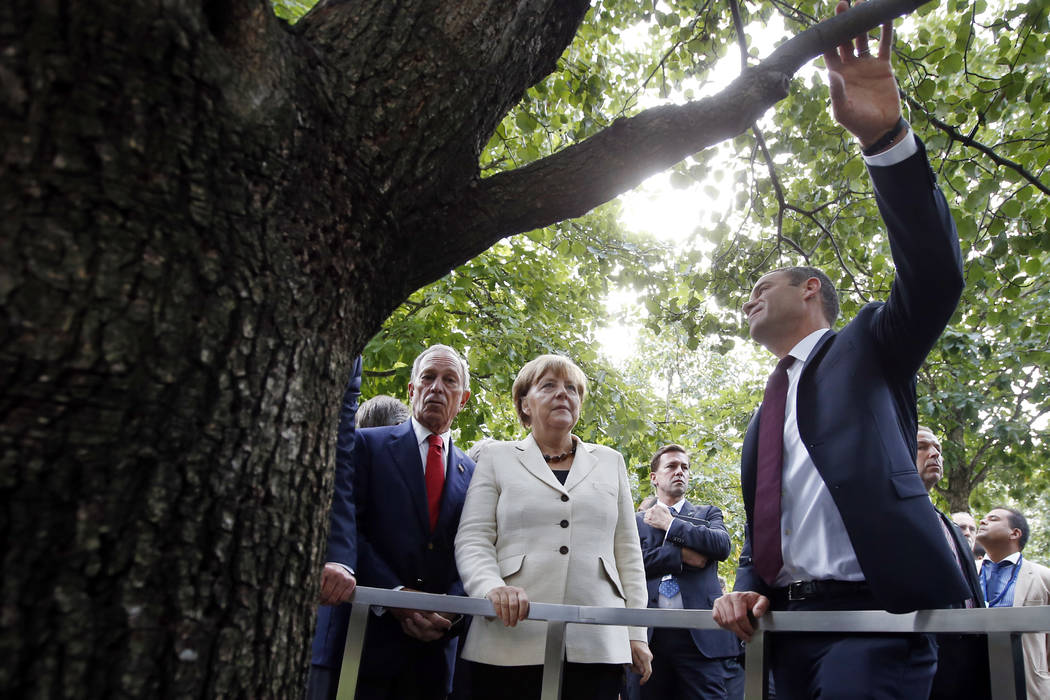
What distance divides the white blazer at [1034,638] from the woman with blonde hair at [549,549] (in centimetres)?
288

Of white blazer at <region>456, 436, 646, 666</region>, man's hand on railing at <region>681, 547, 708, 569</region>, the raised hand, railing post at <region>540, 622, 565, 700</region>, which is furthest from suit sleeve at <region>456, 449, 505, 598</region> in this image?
man's hand on railing at <region>681, 547, 708, 569</region>

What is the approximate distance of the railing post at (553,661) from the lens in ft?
7.80

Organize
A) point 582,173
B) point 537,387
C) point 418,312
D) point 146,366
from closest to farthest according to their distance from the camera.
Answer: point 146,366 < point 582,173 < point 537,387 < point 418,312

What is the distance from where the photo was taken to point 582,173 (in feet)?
6.44

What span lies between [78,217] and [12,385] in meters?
0.27

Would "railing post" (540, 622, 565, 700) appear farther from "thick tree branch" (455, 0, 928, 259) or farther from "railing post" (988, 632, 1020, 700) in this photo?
"thick tree branch" (455, 0, 928, 259)

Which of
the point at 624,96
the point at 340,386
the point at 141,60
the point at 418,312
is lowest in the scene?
the point at 340,386

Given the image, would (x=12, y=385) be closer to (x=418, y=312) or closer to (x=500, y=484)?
(x=500, y=484)

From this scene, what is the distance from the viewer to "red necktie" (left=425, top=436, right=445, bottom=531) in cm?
318

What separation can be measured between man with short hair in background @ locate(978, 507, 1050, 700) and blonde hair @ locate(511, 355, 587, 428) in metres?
3.85

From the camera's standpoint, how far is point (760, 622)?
2.26 meters

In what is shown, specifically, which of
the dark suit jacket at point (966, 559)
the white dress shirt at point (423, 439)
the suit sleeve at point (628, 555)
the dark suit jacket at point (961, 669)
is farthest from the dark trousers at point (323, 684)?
the dark suit jacket at point (966, 559)

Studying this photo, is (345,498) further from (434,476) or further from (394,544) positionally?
(434,476)

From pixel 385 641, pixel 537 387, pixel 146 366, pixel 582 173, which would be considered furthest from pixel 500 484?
pixel 146 366
